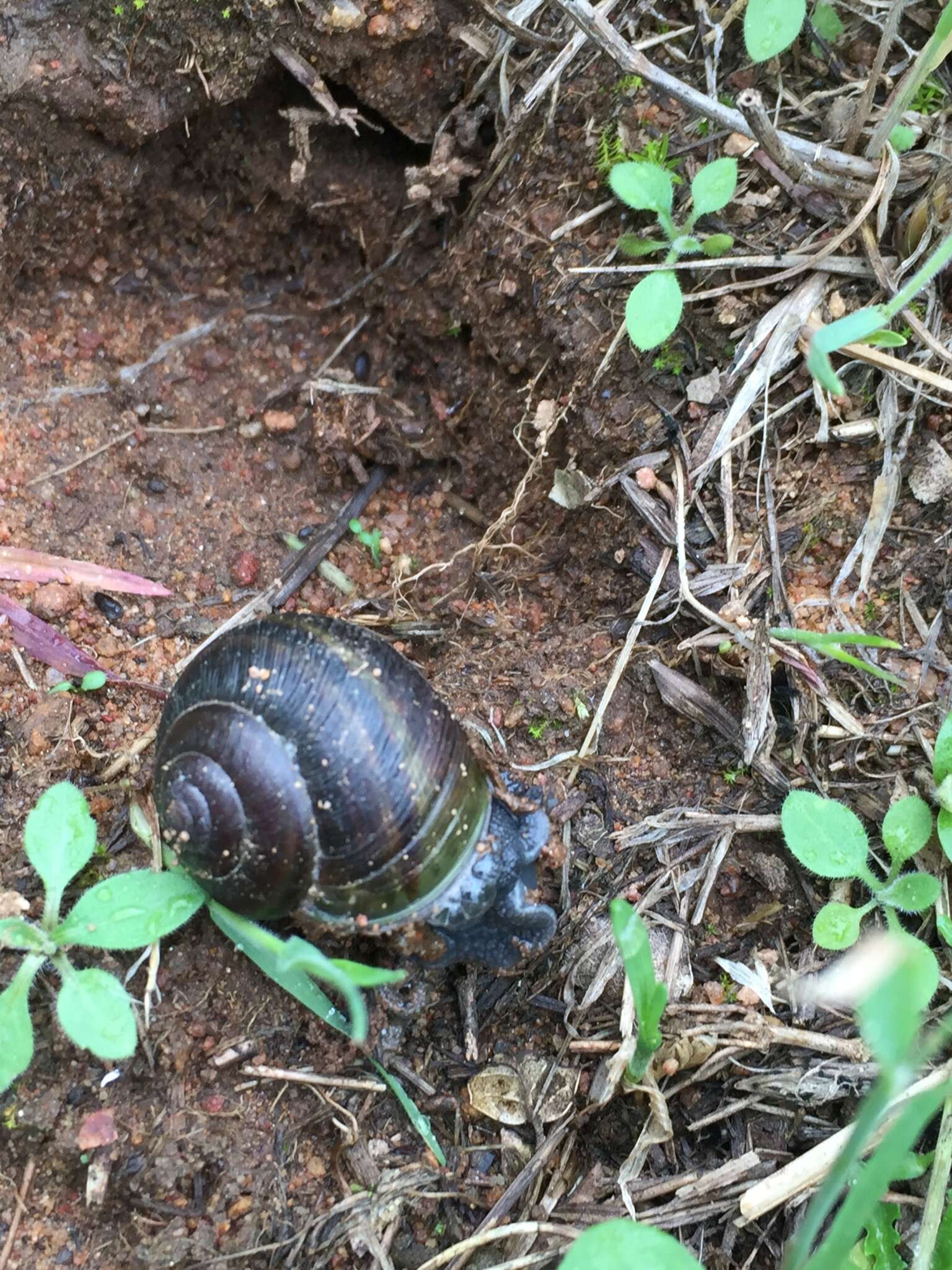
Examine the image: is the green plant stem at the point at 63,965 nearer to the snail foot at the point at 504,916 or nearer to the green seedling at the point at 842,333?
the snail foot at the point at 504,916

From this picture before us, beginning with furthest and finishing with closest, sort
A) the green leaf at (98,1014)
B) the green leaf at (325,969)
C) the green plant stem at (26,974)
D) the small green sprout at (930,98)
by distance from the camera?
the small green sprout at (930,98) < the green plant stem at (26,974) < the green leaf at (98,1014) < the green leaf at (325,969)

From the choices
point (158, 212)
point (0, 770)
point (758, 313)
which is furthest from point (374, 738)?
point (158, 212)

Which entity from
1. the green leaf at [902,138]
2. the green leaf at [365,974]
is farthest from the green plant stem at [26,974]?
the green leaf at [902,138]

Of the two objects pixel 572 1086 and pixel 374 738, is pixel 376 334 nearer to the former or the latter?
pixel 374 738

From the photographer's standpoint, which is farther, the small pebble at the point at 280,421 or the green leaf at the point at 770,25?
the small pebble at the point at 280,421

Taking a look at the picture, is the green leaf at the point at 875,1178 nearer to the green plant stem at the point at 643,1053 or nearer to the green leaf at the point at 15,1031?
the green plant stem at the point at 643,1053

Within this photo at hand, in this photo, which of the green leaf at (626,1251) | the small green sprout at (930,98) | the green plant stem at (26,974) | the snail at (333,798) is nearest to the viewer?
the green leaf at (626,1251)

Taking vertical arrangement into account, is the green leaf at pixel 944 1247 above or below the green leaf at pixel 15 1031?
below

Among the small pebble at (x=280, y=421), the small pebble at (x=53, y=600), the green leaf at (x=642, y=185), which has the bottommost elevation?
the small pebble at (x=53, y=600)
